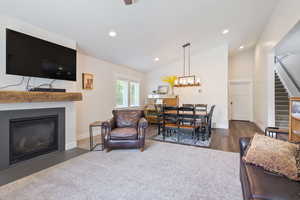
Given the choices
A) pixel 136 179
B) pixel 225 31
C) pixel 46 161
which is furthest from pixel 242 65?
pixel 46 161

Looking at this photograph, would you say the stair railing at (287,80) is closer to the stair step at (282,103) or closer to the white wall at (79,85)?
the stair step at (282,103)

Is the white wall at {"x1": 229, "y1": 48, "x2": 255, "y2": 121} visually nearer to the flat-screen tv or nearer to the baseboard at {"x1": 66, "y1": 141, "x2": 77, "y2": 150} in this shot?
the flat-screen tv

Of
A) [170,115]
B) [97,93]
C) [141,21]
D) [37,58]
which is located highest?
[141,21]

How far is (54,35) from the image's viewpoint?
3.00m

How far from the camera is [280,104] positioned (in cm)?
425

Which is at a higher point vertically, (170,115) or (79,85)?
(79,85)

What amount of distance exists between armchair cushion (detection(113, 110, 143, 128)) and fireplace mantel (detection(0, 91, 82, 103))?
1072mm

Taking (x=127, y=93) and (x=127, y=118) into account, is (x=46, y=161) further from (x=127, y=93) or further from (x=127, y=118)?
(x=127, y=93)

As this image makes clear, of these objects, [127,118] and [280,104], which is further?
[280,104]

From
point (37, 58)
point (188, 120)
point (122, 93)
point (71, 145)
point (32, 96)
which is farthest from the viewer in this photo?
point (122, 93)

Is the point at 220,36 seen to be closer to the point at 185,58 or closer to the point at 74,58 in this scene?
the point at 185,58

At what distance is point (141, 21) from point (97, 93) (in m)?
2.52

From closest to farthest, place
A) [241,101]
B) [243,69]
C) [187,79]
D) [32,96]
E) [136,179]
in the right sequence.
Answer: [136,179] < [32,96] < [187,79] < [243,69] < [241,101]

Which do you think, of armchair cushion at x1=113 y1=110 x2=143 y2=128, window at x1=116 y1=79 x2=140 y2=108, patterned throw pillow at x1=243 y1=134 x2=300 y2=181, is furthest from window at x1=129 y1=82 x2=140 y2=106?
patterned throw pillow at x1=243 y1=134 x2=300 y2=181
